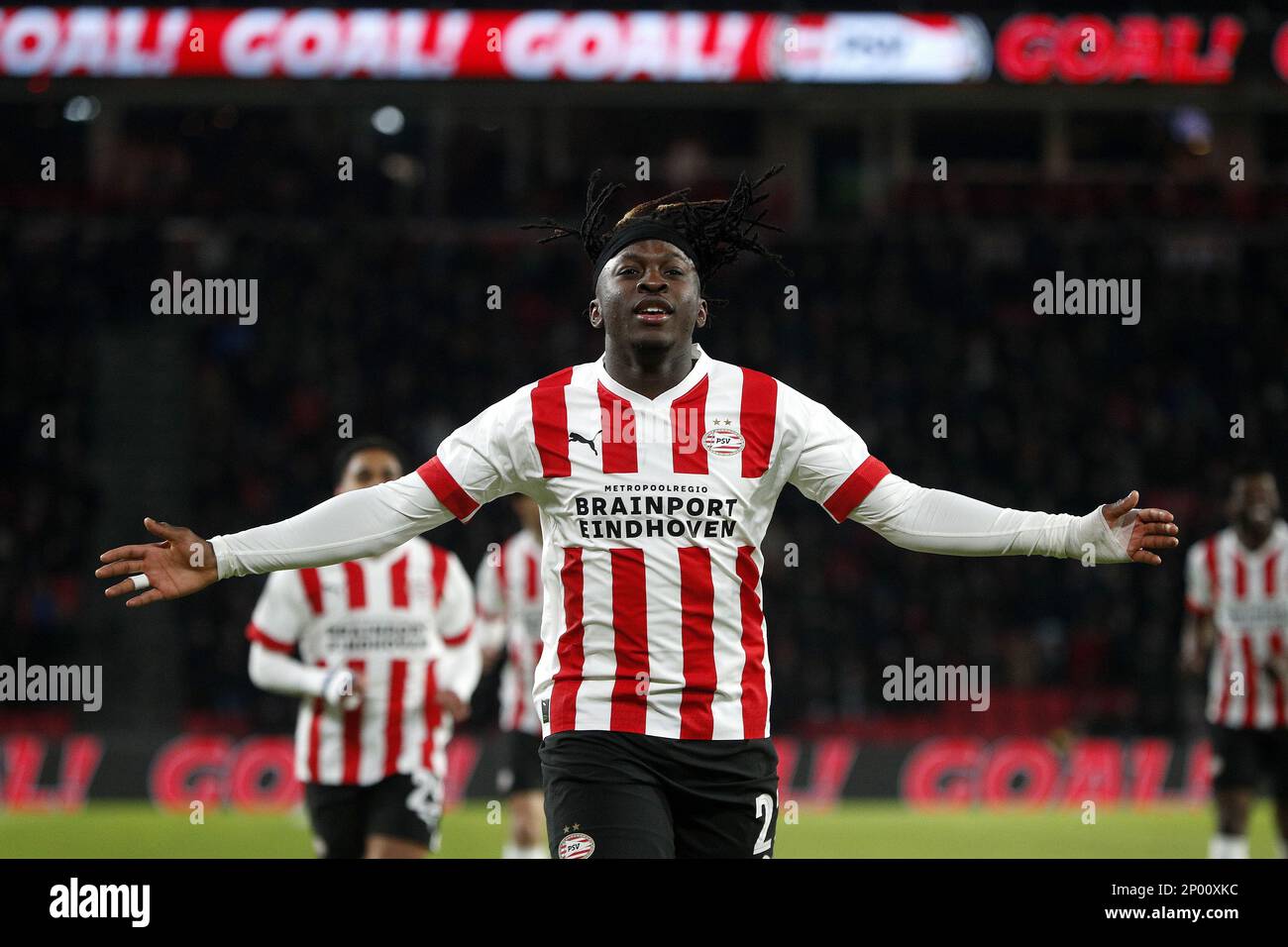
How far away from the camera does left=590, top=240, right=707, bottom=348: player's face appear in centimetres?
418

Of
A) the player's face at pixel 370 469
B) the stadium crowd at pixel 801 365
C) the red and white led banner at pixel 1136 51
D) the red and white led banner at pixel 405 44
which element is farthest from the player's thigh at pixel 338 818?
the red and white led banner at pixel 1136 51

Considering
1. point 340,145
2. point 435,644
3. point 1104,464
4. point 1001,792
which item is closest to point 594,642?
point 435,644

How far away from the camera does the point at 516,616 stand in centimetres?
955

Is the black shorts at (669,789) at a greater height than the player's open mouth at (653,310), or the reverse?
the player's open mouth at (653,310)

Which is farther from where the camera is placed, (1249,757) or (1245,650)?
(1245,650)

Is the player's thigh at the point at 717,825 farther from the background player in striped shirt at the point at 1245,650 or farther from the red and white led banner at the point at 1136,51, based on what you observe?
the red and white led banner at the point at 1136,51

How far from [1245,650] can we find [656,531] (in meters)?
6.09

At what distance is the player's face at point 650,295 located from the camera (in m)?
4.18

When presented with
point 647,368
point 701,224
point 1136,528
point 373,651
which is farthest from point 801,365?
point 1136,528

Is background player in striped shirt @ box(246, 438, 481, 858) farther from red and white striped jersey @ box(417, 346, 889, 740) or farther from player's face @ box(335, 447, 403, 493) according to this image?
red and white striped jersey @ box(417, 346, 889, 740)

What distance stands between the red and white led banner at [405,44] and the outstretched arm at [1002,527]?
43.1ft

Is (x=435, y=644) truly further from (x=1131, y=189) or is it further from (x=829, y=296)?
(x=1131, y=189)

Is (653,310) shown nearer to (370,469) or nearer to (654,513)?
(654,513)

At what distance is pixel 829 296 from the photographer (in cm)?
1934
